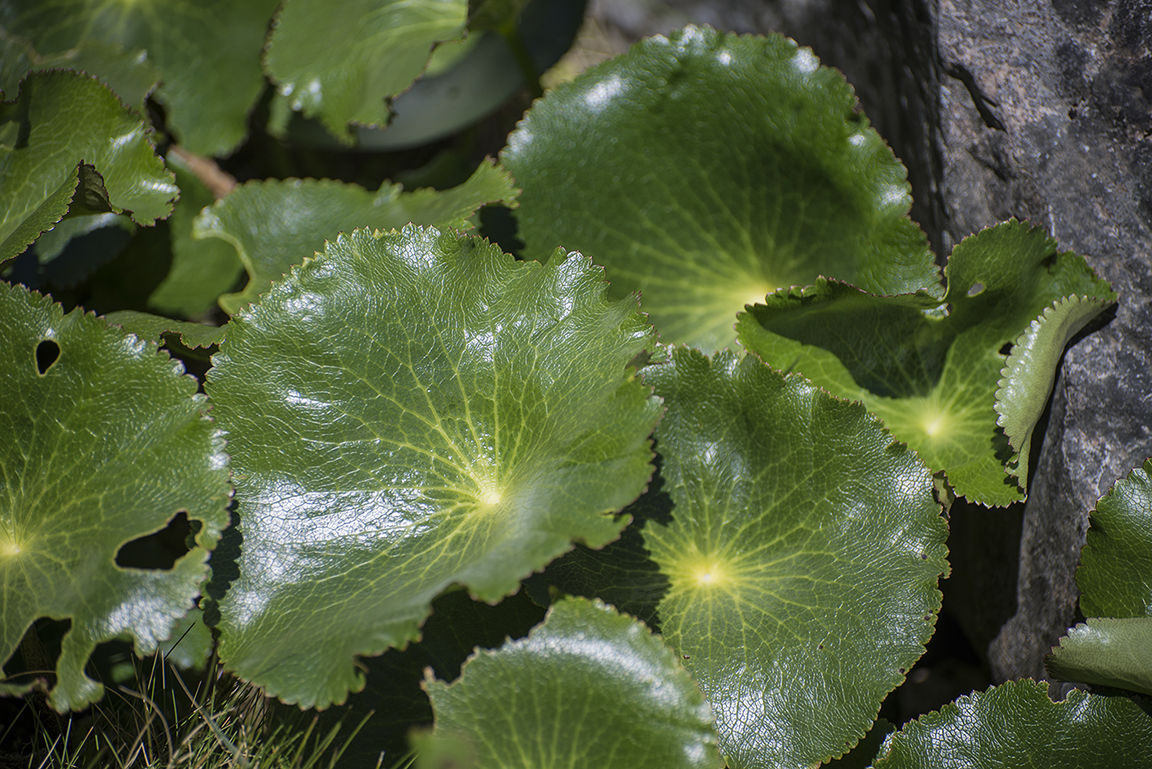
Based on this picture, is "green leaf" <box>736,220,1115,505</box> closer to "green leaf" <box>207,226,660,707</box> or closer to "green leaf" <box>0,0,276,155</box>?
"green leaf" <box>207,226,660,707</box>

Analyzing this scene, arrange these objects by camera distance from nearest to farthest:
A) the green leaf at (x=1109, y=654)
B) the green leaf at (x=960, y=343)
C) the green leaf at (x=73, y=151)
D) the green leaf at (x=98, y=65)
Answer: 1. the green leaf at (x=1109, y=654)
2. the green leaf at (x=960, y=343)
3. the green leaf at (x=73, y=151)
4. the green leaf at (x=98, y=65)

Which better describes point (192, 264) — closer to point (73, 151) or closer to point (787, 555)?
point (73, 151)

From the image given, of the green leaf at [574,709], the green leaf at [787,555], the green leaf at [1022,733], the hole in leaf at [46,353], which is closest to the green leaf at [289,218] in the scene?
the hole in leaf at [46,353]

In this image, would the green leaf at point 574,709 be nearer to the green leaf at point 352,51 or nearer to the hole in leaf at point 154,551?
the hole in leaf at point 154,551

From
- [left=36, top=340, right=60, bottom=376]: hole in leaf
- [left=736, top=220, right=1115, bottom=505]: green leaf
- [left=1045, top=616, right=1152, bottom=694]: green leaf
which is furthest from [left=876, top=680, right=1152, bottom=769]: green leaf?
[left=36, top=340, right=60, bottom=376]: hole in leaf

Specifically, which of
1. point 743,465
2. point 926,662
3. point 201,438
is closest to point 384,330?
point 201,438

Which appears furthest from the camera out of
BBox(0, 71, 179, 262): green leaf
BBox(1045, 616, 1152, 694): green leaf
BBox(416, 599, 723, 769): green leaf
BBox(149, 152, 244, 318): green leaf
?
BBox(149, 152, 244, 318): green leaf

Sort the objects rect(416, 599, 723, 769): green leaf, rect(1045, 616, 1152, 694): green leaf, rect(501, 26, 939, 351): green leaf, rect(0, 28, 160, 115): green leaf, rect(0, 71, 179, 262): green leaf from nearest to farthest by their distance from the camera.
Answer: rect(416, 599, 723, 769): green leaf, rect(1045, 616, 1152, 694): green leaf, rect(0, 71, 179, 262): green leaf, rect(501, 26, 939, 351): green leaf, rect(0, 28, 160, 115): green leaf
